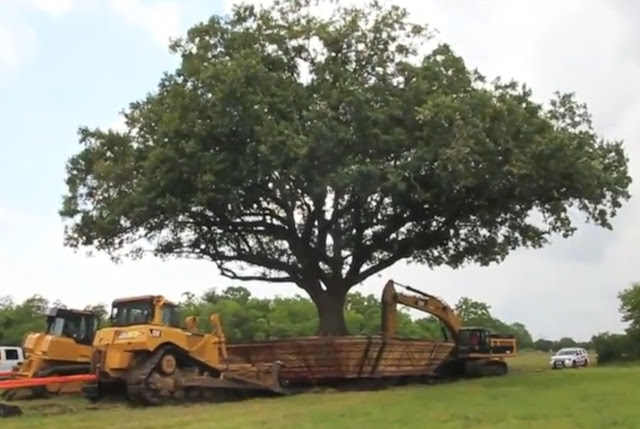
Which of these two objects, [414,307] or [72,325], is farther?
[414,307]

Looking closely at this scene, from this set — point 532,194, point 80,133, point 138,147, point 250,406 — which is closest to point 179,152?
point 138,147

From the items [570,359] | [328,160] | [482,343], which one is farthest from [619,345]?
[328,160]

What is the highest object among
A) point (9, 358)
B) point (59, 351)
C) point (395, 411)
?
point (9, 358)

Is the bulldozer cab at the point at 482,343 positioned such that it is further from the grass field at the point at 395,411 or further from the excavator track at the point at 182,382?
the excavator track at the point at 182,382

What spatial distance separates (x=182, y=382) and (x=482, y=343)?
1367 cm

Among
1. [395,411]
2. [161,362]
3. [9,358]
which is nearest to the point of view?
[395,411]

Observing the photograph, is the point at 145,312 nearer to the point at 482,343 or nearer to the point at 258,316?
the point at 482,343

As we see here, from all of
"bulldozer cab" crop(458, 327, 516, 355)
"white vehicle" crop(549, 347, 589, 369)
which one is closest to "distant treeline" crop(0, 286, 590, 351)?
"white vehicle" crop(549, 347, 589, 369)

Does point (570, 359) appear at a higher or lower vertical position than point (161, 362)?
higher

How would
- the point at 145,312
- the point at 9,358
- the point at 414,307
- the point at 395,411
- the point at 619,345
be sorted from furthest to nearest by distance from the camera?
the point at 619,345
the point at 9,358
the point at 414,307
the point at 145,312
the point at 395,411

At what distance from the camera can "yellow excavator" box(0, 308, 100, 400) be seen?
24.9 meters

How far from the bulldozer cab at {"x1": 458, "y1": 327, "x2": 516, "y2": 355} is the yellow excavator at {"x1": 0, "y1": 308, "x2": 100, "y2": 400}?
41.8 feet

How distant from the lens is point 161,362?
23.1m

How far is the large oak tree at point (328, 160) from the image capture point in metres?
26.7
